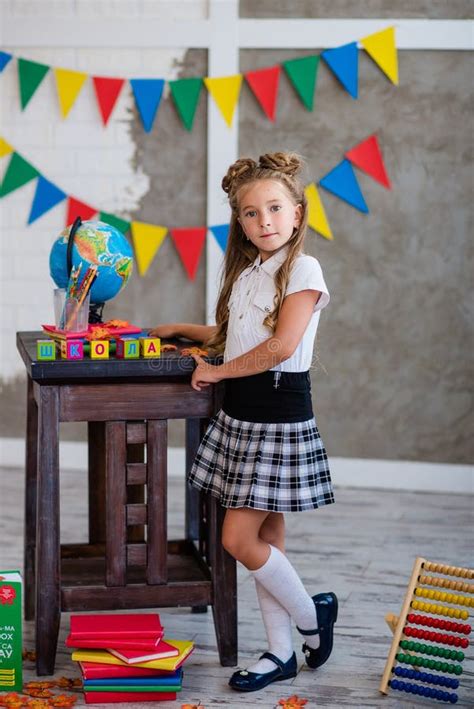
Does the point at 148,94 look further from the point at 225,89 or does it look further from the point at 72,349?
the point at 72,349

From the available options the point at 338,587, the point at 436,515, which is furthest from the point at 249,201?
the point at 436,515

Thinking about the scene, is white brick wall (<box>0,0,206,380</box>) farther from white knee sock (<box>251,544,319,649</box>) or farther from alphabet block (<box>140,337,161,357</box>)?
white knee sock (<box>251,544,319,649</box>)

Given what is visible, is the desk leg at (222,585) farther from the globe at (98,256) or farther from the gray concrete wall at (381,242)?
the gray concrete wall at (381,242)

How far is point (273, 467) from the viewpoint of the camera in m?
2.41

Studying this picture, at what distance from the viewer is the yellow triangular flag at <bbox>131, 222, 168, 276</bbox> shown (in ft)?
15.0

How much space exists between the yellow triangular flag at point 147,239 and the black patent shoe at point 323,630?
231cm

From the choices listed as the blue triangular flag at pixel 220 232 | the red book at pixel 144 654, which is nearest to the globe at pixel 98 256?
the red book at pixel 144 654

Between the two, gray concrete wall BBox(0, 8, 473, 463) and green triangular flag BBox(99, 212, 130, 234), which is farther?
green triangular flag BBox(99, 212, 130, 234)

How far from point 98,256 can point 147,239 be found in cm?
195

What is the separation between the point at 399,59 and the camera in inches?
172

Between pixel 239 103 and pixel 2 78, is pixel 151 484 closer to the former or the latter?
pixel 239 103

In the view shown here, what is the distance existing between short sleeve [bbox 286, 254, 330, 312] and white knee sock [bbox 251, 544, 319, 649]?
24.2 inches

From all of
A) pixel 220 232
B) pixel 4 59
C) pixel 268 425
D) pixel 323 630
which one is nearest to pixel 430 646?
pixel 323 630

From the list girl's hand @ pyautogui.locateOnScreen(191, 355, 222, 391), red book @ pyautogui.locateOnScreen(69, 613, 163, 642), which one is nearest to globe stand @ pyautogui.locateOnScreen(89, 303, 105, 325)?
girl's hand @ pyautogui.locateOnScreen(191, 355, 222, 391)
